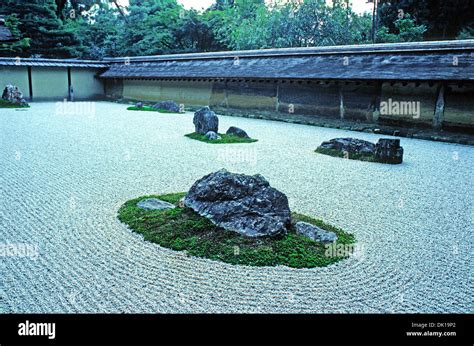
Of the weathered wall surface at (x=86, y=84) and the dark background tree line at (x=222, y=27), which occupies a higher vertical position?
the dark background tree line at (x=222, y=27)

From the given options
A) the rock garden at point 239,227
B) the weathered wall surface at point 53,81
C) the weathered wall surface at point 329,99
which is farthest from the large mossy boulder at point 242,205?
the weathered wall surface at point 53,81

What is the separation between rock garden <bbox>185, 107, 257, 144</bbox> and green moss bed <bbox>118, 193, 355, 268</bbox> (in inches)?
301

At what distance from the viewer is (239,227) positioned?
512 cm

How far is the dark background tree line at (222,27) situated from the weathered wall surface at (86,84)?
161 inches

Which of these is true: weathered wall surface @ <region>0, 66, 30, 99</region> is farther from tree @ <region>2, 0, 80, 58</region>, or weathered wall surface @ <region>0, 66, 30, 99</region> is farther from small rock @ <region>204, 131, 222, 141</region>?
small rock @ <region>204, 131, 222, 141</region>

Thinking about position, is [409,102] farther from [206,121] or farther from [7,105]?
[7,105]

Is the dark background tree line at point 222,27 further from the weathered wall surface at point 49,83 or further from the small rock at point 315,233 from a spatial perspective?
the small rock at point 315,233

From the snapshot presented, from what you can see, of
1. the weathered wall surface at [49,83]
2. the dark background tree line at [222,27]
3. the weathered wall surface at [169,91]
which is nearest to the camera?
the weathered wall surface at [169,91]

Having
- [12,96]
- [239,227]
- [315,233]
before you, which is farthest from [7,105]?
[315,233]

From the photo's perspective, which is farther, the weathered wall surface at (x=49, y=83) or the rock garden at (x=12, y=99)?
the weathered wall surface at (x=49, y=83)

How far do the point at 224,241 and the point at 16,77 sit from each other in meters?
27.7

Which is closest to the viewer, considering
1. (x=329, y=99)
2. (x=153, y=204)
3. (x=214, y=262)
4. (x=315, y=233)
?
(x=214, y=262)

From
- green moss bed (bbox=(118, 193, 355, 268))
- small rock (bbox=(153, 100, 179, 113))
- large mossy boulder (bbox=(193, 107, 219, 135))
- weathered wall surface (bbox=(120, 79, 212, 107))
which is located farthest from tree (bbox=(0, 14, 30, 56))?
green moss bed (bbox=(118, 193, 355, 268))

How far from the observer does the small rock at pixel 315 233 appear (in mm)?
5152
